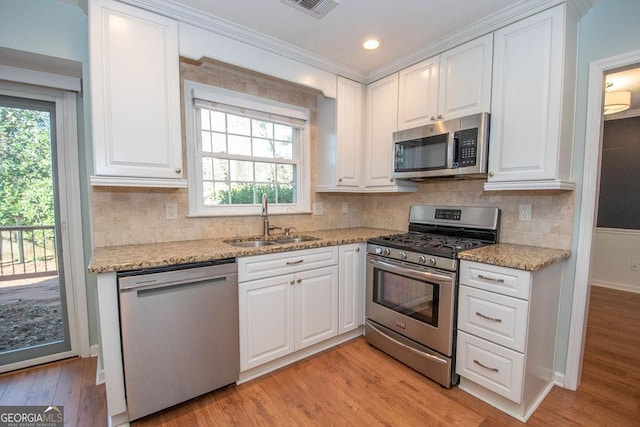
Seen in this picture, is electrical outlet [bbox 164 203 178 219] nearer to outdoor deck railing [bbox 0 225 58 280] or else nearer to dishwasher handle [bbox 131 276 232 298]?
dishwasher handle [bbox 131 276 232 298]

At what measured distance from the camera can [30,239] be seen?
2.14 meters

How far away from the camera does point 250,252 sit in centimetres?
188

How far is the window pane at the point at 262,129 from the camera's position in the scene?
2639 millimetres

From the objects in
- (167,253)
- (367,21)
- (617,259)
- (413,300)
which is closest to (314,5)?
(367,21)

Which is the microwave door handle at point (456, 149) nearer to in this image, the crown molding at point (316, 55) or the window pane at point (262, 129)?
the crown molding at point (316, 55)

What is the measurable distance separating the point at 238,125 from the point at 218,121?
177mm

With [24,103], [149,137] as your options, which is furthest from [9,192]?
[149,137]

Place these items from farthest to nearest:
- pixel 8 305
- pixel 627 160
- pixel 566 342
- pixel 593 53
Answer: pixel 627 160
pixel 8 305
pixel 566 342
pixel 593 53

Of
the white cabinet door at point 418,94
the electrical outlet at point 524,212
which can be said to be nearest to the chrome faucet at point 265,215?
the white cabinet door at point 418,94

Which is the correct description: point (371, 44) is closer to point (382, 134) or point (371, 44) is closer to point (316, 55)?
point (316, 55)

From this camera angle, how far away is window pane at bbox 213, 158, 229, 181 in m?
2.44

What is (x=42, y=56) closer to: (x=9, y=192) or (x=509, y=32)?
(x=9, y=192)

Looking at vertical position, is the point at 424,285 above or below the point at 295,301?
above

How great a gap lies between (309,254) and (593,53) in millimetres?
2272
